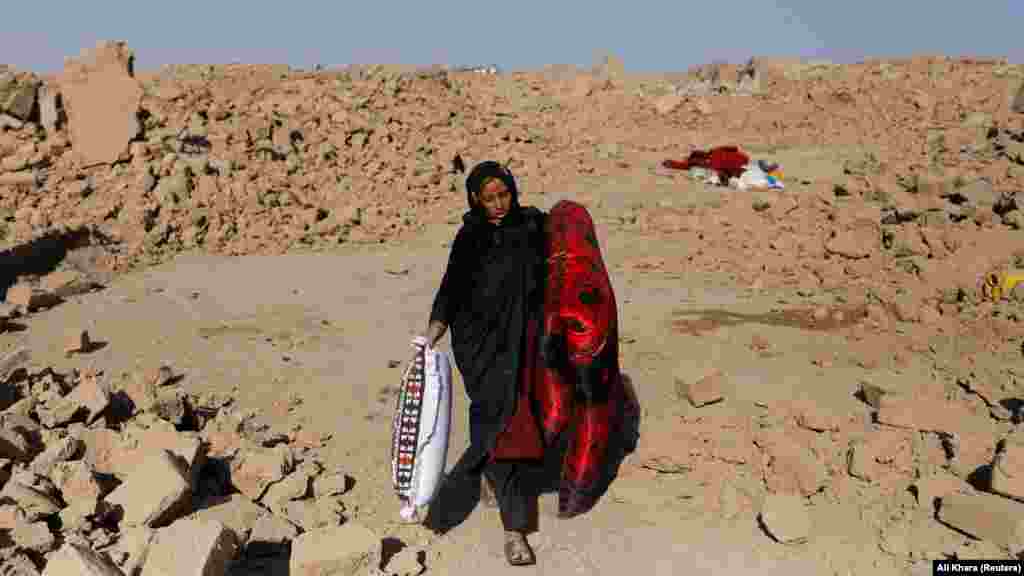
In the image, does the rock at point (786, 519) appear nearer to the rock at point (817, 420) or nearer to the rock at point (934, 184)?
the rock at point (817, 420)

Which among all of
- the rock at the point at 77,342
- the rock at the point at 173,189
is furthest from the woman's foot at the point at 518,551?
the rock at the point at 173,189

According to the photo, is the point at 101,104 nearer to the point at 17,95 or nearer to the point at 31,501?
the point at 17,95

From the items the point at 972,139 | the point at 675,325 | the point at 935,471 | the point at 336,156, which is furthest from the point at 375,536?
the point at 972,139

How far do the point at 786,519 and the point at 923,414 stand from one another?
107 centimetres

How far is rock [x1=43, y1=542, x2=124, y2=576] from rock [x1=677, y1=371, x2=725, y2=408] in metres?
2.69

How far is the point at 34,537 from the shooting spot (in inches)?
111

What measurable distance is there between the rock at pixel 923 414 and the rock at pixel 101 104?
8.39 metres

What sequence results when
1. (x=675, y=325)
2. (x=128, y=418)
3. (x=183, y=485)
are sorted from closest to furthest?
(x=183, y=485) < (x=128, y=418) < (x=675, y=325)

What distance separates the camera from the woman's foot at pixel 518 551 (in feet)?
10.1

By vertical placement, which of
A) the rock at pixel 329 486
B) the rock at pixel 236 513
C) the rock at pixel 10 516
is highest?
the rock at pixel 10 516

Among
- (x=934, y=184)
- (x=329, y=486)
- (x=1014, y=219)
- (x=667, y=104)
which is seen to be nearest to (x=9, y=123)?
(x=329, y=486)

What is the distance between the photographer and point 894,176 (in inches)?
409

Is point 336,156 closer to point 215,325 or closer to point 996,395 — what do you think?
point 215,325

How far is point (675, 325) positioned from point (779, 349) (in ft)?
2.99
